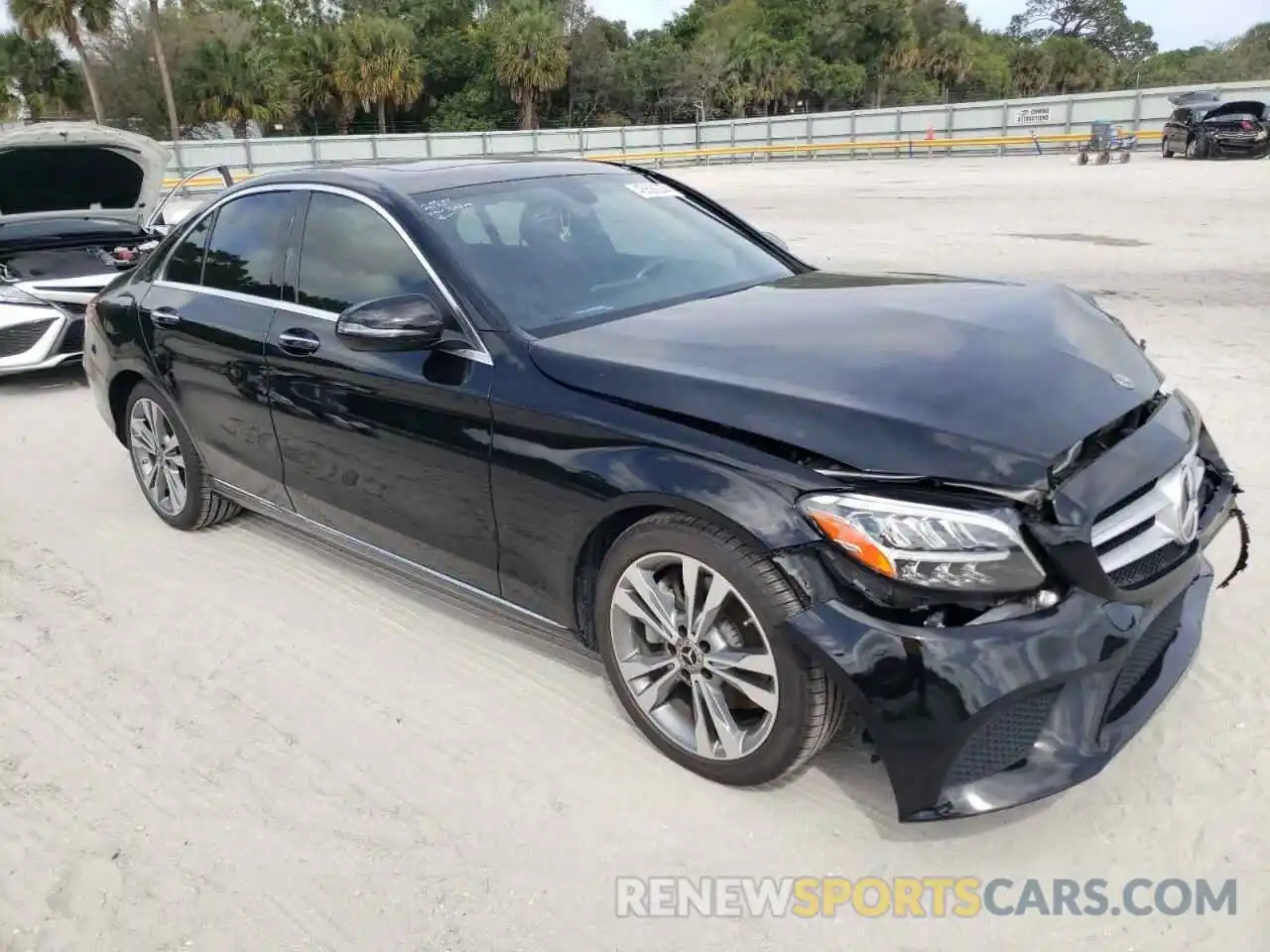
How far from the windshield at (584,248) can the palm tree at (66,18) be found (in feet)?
148

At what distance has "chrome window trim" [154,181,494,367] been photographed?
3250 mm

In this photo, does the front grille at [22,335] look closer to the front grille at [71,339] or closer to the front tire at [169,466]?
the front grille at [71,339]

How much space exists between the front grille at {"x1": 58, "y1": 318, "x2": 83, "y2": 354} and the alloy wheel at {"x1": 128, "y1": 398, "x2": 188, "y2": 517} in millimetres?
3706

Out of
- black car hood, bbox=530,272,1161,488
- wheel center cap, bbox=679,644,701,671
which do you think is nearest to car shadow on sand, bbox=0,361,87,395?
black car hood, bbox=530,272,1161,488

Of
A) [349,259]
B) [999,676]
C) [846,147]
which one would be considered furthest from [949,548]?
[846,147]

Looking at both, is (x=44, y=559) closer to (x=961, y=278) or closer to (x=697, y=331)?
(x=697, y=331)

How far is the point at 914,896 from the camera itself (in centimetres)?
255

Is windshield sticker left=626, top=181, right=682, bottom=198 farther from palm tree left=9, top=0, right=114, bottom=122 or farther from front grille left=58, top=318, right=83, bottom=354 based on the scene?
palm tree left=9, top=0, right=114, bottom=122

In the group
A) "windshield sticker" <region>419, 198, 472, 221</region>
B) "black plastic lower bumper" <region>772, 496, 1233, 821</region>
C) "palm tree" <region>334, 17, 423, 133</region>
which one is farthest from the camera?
"palm tree" <region>334, 17, 423, 133</region>

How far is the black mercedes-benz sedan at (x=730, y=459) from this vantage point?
241 cm

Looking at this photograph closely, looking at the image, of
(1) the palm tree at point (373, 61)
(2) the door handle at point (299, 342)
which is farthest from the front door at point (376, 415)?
(1) the palm tree at point (373, 61)

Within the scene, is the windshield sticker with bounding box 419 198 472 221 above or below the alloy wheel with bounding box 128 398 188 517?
above

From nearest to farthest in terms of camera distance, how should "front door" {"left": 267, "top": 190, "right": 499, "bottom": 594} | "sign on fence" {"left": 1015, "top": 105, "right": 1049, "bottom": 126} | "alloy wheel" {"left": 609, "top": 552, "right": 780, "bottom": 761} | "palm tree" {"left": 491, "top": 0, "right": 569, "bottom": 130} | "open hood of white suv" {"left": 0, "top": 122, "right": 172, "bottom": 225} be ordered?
"alloy wheel" {"left": 609, "top": 552, "right": 780, "bottom": 761} → "front door" {"left": 267, "top": 190, "right": 499, "bottom": 594} → "open hood of white suv" {"left": 0, "top": 122, "right": 172, "bottom": 225} → "sign on fence" {"left": 1015, "top": 105, "right": 1049, "bottom": 126} → "palm tree" {"left": 491, "top": 0, "right": 569, "bottom": 130}

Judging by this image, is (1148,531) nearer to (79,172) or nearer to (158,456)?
(158,456)
